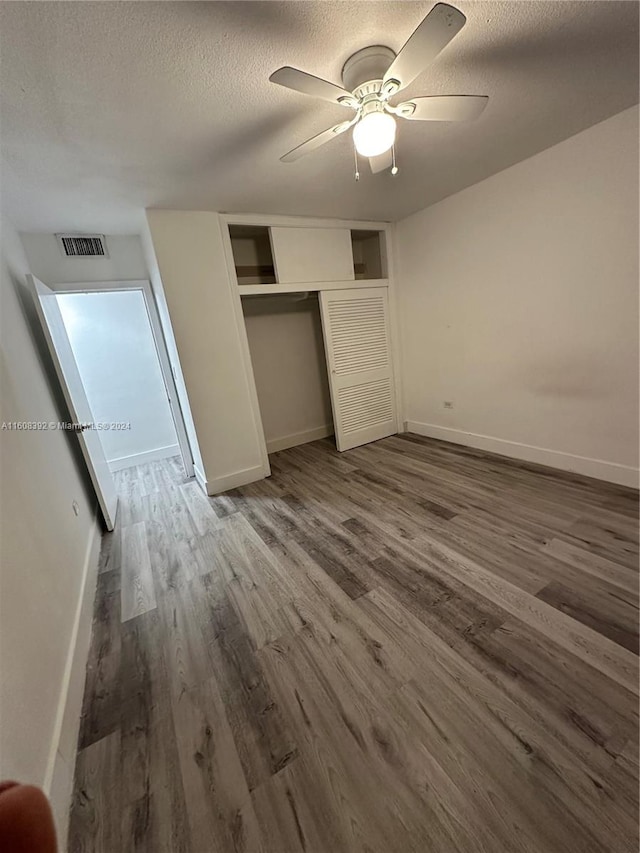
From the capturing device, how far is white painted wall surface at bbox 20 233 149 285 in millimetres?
2926

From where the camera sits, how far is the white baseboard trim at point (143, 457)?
431 cm

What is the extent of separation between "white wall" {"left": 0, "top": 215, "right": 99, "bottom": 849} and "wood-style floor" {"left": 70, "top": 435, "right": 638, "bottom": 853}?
0.14 metres

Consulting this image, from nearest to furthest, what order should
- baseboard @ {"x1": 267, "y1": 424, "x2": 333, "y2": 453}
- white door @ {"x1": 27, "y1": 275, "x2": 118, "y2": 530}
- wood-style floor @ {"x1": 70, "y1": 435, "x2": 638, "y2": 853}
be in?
wood-style floor @ {"x1": 70, "y1": 435, "x2": 638, "y2": 853} → white door @ {"x1": 27, "y1": 275, "x2": 118, "y2": 530} → baseboard @ {"x1": 267, "y1": 424, "x2": 333, "y2": 453}

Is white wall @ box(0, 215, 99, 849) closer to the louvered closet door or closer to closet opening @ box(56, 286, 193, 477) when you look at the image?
closet opening @ box(56, 286, 193, 477)

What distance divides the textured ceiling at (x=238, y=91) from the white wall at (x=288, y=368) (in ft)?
4.80

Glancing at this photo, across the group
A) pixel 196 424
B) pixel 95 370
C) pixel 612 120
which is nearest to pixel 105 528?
pixel 196 424

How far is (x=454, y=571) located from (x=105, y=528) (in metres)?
2.80

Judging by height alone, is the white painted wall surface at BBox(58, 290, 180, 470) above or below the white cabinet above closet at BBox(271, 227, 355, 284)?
below

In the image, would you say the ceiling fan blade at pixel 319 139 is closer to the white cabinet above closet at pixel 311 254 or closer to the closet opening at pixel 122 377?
the white cabinet above closet at pixel 311 254

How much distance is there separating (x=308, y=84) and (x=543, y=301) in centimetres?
239

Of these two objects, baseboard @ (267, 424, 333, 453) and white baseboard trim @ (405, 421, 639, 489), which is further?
baseboard @ (267, 424, 333, 453)

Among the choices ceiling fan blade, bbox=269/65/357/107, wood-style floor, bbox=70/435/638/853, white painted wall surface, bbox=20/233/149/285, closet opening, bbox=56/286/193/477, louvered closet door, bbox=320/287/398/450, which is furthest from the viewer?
closet opening, bbox=56/286/193/477

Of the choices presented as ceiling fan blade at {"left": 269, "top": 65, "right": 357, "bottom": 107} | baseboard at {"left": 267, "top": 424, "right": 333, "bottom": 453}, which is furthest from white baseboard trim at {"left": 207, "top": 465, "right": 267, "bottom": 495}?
ceiling fan blade at {"left": 269, "top": 65, "right": 357, "bottom": 107}

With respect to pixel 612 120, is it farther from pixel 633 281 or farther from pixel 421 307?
pixel 421 307
